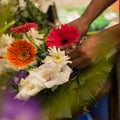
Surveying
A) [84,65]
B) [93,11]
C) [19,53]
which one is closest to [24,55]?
[19,53]

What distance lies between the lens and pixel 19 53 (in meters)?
0.48

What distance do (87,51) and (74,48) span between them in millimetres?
24

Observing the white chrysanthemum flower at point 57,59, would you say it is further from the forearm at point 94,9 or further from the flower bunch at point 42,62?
the forearm at point 94,9

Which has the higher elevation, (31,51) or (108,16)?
(31,51)

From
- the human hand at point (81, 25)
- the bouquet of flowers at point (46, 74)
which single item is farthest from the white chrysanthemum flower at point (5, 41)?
the human hand at point (81, 25)

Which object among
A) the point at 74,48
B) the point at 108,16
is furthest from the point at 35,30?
the point at 108,16

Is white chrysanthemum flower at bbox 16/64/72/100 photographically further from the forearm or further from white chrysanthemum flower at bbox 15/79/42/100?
the forearm

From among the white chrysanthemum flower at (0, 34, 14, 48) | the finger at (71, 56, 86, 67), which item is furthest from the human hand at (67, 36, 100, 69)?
the white chrysanthemum flower at (0, 34, 14, 48)

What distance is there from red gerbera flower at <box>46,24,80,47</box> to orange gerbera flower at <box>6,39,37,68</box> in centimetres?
4

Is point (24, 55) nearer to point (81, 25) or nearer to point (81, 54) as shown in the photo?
point (81, 54)

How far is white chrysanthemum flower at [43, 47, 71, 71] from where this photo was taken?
50cm

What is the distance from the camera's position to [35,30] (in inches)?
23.5

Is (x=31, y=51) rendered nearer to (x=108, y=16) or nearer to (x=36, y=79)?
(x=36, y=79)

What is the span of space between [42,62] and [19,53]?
62 millimetres
